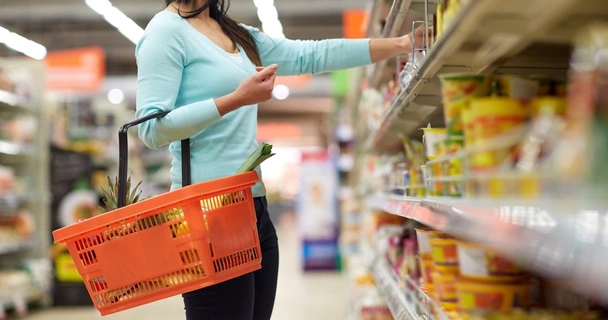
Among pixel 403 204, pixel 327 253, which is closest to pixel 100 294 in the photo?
pixel 403 204

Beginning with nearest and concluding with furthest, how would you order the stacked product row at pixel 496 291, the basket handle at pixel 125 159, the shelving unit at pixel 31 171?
1. the stacked product row at pixel 496 291
2. the basket handle at pixel 125 159
3. the shelving unit at pixel 31 171

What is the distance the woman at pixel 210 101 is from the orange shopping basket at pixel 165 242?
0.23 feet

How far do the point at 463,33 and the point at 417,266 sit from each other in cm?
143

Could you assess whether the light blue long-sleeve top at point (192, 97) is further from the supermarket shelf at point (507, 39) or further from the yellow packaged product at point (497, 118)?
the yellow packaged product at point (497, 118)

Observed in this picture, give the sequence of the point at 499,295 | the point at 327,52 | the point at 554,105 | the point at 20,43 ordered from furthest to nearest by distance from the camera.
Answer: the point at 20,43 → the point at 327,52 → the point at 499,295 → the point at 554,105

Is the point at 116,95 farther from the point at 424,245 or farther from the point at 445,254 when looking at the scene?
the point at 445,254

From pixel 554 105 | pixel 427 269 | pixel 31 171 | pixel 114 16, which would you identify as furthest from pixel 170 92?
pixel 114 16

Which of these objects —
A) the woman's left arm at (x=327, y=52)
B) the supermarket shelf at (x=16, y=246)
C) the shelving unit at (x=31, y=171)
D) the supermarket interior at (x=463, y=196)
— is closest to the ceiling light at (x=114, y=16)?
the shelving unit at (x=31, y=171)

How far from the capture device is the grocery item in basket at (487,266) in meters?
1.22

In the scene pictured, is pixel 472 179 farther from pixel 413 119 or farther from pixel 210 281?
pixel 413 119

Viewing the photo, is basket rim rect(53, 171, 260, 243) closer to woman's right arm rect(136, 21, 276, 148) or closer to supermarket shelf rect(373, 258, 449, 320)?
woman's right arm rect(136, 21, 276, 148)

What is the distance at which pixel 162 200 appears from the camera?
1528 millimetres

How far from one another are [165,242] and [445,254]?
0.68 m

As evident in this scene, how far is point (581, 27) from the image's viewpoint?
98 cm
